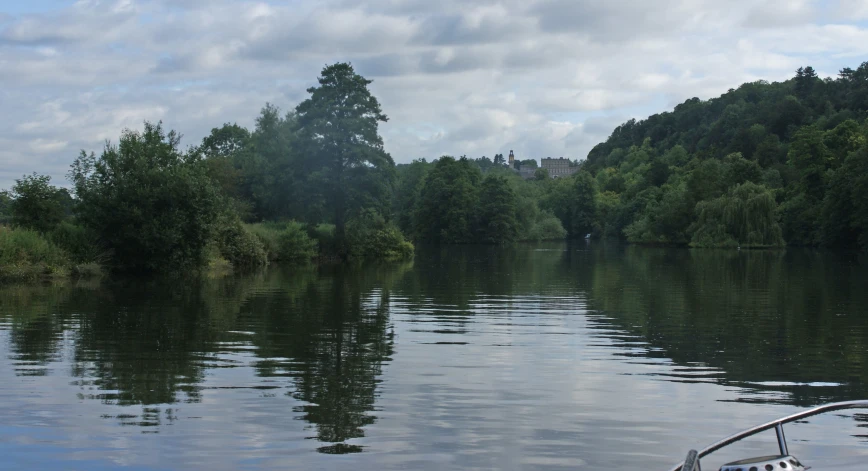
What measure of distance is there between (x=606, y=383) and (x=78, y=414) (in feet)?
26.7

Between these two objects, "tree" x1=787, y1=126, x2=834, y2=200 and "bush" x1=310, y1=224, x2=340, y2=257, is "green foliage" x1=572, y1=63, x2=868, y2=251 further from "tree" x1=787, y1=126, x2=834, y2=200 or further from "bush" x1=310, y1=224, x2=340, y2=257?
"bush" x1=310, y1=224, x2=340, y2=257

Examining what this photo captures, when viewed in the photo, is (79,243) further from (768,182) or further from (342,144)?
(768,182)

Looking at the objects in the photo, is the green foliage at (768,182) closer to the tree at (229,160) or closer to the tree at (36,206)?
the tree at (229,160)

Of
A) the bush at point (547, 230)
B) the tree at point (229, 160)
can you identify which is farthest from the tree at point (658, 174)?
the tree at point (229, 160)

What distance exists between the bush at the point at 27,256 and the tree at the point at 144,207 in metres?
3.04

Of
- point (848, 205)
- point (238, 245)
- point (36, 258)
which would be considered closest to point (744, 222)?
point (848, 205)

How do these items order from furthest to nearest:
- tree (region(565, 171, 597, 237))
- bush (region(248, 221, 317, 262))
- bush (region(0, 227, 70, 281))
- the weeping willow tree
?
1. tree (region(565, 171, 597, 237))
2. the weeping willow tree
3. bush (region(248, 221, 317, 262))
4. bush (region(0, 227, 70, 281))

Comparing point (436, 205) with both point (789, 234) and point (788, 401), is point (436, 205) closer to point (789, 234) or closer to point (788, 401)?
point (789, 234)

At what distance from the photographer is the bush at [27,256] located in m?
33.8

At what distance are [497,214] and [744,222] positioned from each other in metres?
40.7

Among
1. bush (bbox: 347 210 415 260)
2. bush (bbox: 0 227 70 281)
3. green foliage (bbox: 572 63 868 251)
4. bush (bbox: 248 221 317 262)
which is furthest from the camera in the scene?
green foliage (bbox: 572 63 868 251)

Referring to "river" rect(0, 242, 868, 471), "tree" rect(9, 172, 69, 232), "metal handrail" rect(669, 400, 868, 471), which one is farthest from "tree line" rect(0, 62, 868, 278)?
"metal handrail" rect(669, 400, 868, 471)

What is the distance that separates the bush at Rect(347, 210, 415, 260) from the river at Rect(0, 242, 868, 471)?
34.6m

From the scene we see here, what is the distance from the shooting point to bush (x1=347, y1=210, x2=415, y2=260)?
63.7 m
